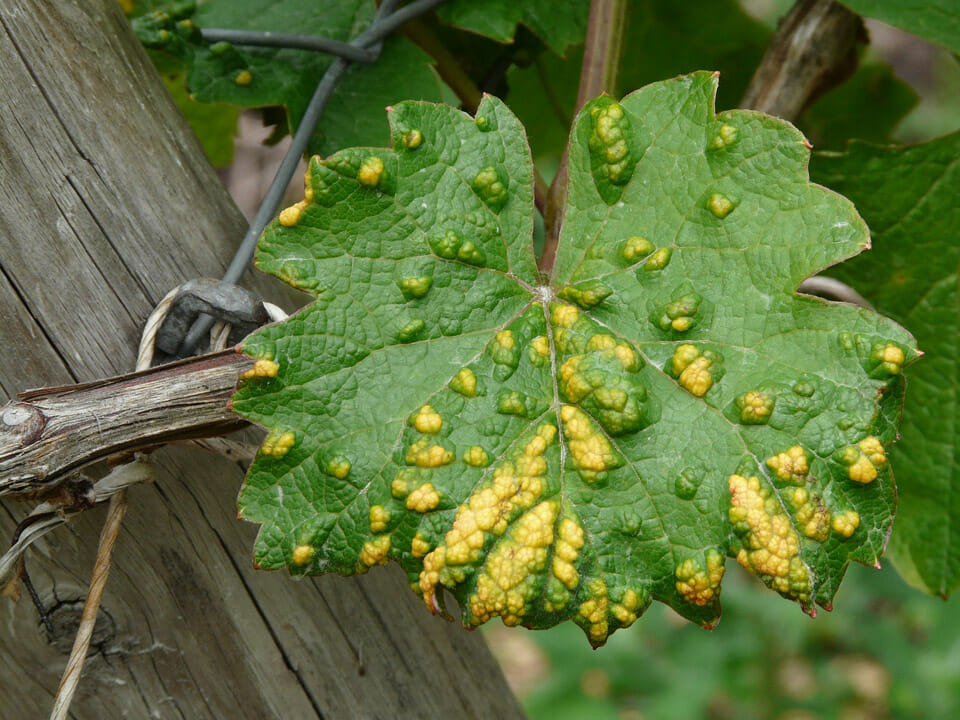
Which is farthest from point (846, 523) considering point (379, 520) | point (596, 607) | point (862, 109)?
point (862, 109)

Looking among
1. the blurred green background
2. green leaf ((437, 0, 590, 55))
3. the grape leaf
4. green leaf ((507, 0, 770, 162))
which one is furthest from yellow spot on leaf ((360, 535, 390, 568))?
the blurred green background

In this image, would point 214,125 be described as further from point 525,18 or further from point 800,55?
point 800,55

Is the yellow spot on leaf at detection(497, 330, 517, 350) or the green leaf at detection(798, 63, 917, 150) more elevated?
the yellow spot on leaf at detection(497, 330, 517, 350)

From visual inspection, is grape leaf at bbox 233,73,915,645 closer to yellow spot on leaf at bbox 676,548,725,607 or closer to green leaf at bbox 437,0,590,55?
yellow spot on leaf at bbox 676,548,725,607

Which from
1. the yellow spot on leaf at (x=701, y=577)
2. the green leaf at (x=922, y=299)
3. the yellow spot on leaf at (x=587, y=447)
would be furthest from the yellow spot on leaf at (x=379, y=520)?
the green leaf at (x=922, y=299)

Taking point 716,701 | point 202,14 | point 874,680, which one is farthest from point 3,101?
point 874,680
